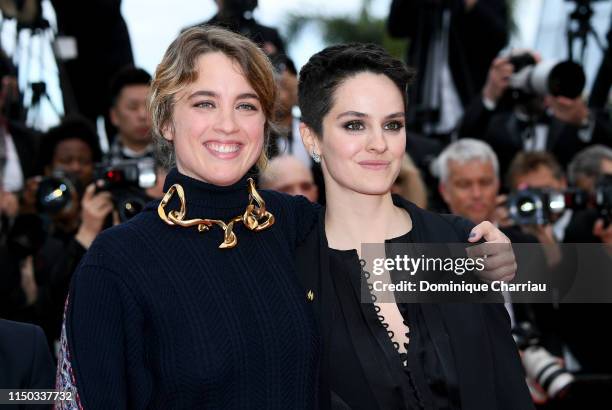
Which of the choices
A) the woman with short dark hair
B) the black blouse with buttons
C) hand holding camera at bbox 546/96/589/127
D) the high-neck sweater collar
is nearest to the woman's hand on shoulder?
the woman with short dark hair

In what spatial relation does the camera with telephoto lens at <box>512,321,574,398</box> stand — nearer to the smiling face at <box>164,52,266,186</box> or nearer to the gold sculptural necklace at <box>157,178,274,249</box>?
the gold sculptural necklace at <box>157,178,274,249</box>

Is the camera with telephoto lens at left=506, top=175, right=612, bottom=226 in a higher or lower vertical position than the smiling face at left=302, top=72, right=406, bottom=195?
lower

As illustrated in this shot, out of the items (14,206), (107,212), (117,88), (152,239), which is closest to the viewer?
(152,239)

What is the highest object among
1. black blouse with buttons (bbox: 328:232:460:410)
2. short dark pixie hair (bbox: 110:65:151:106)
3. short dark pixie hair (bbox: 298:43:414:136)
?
short dark pixie hair (bbox: 298:43:414:136)

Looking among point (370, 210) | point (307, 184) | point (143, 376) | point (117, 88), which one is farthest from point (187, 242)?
point (117, 88)

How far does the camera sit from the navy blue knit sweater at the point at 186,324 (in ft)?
6.55

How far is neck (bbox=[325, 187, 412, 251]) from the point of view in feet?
7.97

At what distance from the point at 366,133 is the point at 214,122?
1.38 ft

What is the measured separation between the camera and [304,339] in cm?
215

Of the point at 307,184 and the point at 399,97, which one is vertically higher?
the point at 399,97

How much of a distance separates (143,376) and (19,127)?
10.8ft

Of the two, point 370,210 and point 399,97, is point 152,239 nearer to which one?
point 370,210

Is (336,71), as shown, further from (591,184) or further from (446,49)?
(446,49)

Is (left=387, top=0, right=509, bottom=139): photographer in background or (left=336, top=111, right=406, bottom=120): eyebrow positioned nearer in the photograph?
(left=336, top=111, right=406, bottom=120): eyebrow
